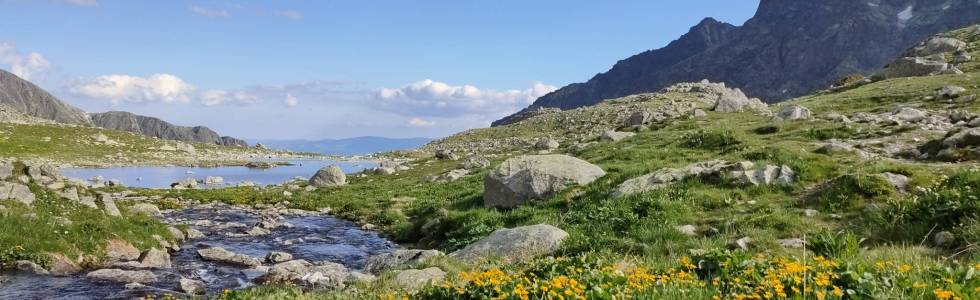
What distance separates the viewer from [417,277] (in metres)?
9.55

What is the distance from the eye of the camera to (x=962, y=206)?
1109cm

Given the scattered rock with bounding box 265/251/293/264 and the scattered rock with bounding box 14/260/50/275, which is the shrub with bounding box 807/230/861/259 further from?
the scattered rock with bounding box 14/260/50/275

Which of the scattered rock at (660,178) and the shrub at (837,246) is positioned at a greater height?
the scattered rock at (660,178)

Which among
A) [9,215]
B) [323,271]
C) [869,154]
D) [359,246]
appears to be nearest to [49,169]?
[9,215]

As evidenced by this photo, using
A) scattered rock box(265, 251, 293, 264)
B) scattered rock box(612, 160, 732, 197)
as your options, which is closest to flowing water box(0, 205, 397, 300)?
scattered rock box(265, 251, 293, 264)

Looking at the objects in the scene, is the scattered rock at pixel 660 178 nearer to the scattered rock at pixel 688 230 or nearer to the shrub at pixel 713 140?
the scattered rock at pixel 688 230

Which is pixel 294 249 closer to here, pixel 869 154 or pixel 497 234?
pixel 497 234

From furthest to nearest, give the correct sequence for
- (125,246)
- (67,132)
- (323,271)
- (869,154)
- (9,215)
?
(67,132) → (869,154) → (125,246) → (9,215) → (323,271)

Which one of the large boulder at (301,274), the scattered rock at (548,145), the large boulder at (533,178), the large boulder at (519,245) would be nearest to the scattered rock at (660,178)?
the large boulder at (533,178)

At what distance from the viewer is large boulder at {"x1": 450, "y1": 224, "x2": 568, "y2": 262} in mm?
12856

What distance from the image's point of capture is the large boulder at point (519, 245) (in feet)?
42.2

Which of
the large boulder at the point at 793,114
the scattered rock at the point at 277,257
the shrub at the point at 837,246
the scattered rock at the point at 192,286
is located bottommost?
the scattered rock at the point at 277,257

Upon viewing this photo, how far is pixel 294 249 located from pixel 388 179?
24.6 metres

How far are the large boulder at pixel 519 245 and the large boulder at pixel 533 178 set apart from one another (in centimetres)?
661
